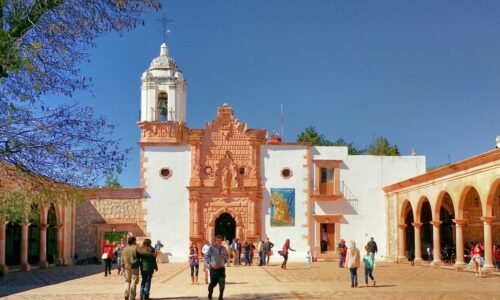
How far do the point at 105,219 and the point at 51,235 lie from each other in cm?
246

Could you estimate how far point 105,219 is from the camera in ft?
102

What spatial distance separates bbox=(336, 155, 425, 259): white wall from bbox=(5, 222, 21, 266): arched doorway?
14005 millimetres

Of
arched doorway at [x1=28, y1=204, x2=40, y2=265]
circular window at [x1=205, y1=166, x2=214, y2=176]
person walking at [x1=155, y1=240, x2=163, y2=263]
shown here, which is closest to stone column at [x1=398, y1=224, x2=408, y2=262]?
circular window at [x1=205, y1=166, x2=214, y2=176]

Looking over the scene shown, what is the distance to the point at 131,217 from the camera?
31.1 metres

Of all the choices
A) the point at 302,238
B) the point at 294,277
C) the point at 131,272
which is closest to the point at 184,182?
the point at 302,238

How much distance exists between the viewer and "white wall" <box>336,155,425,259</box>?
104ft

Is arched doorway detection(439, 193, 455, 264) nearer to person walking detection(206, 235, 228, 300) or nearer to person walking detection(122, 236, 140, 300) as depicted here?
person walking detection(206, 235, 228, 300)

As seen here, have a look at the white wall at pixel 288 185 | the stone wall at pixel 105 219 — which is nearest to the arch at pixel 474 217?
the white wall at pixel 288 185

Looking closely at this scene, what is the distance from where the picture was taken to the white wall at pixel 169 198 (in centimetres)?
3106

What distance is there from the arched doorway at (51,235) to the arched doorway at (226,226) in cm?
734

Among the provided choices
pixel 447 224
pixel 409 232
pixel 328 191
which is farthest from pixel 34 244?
pixel 447 224

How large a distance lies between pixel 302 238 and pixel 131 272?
18543 millimetres

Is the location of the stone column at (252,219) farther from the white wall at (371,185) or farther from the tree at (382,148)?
the tree at (382,148)

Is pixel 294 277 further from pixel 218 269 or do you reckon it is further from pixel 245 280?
pixel 218 269
